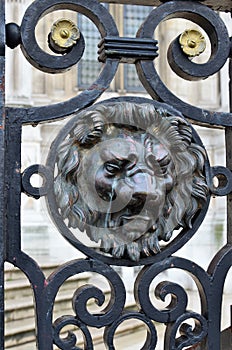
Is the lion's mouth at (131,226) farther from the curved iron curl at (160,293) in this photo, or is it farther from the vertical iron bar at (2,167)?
the vertical iron bar at (2,167)

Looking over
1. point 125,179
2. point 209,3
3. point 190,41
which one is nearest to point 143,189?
point 125,179

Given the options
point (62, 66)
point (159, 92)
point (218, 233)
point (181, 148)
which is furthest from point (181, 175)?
point (218, 233)

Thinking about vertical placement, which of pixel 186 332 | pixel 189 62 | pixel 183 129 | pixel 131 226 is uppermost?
pixel 189 62

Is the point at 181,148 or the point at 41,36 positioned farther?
the point at 41,36

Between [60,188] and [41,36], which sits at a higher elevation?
[41,36]

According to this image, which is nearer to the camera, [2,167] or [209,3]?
[2,167]

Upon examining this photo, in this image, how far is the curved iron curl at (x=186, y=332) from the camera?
35.9 inches

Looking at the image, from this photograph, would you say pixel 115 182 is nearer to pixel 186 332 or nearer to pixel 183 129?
pixel 183 129

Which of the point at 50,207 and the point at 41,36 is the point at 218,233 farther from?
the point at 50,207

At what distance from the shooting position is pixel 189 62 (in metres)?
0.97

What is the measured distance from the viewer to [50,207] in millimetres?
872

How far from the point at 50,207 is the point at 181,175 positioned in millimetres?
212

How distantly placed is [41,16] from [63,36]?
5 centimetres

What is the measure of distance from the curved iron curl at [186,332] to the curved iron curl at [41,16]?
1.42ft
